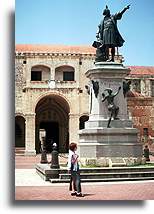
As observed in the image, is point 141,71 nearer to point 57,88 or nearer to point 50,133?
point 50,133

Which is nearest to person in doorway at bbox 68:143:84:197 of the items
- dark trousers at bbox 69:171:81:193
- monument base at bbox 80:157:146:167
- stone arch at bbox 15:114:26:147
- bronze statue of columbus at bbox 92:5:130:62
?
dark trousers at bbox 69:171:81:193

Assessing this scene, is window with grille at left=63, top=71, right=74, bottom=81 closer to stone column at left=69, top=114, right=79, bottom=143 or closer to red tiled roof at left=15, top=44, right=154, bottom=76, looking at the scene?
red tiled roof at left=15, top=44, right=154, bottom=76

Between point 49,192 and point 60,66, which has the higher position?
point 60,66

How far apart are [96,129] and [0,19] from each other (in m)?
5.20

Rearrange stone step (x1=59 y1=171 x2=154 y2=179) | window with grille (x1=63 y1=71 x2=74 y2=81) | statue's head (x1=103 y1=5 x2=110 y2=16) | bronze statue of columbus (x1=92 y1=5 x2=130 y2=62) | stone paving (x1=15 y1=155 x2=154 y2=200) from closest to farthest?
stone paving (x1=15 y1=155 x2=154 y2=200), stone step (x1=59 y1=171 x2=154 y2=179), statue's head (x1=103 y1=5 x2=110 y2=16), bronze statue of columbus (x1=92 y1=5 x2=130 y2=62), window with grille (x1=63 y1=71 x2=74 y2=81)

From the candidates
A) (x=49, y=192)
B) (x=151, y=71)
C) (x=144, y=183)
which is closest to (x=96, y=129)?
(x=144, y=183)

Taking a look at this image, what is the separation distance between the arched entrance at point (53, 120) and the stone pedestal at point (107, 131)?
2546 cm

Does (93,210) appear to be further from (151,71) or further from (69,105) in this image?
(151,71)

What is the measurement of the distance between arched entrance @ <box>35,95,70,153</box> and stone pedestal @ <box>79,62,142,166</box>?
25.5m

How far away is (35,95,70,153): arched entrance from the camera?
4062cm

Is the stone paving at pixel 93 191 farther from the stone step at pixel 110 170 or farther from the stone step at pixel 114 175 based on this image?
the stone step at pixel 110 170

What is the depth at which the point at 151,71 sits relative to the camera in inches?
1901

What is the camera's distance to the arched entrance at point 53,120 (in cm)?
4062

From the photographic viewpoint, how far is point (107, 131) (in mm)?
14305
